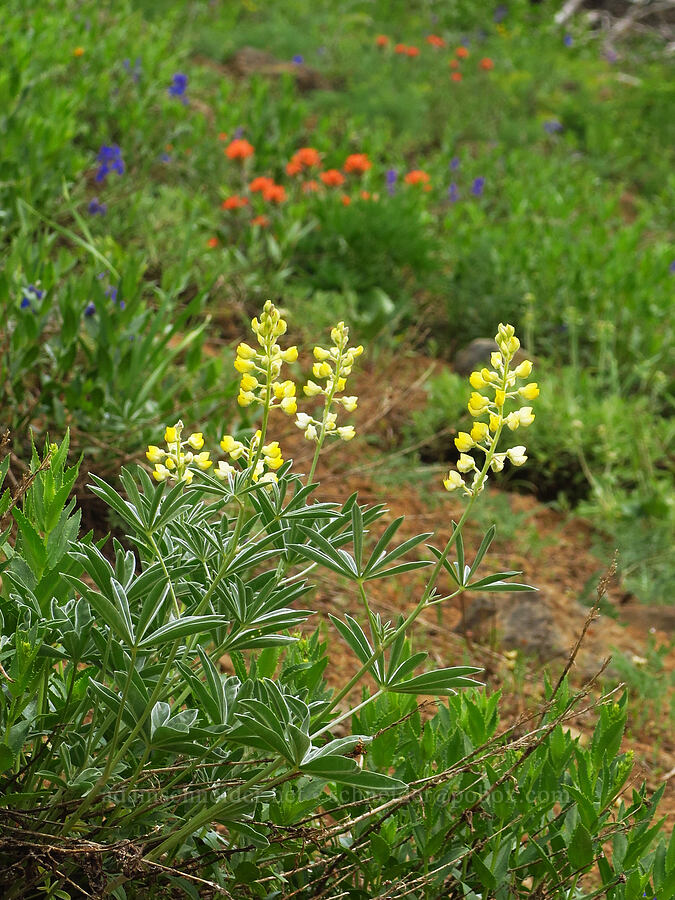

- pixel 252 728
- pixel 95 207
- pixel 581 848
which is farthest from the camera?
pixel 95 207

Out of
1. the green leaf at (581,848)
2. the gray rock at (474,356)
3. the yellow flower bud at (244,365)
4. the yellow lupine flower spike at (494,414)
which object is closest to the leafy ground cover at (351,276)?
the gray rock at (474,356)

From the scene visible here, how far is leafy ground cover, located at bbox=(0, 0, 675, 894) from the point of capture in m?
2.78

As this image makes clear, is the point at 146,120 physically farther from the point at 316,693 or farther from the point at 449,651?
the point at 316,693

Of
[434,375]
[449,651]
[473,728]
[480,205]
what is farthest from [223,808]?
[480,205]

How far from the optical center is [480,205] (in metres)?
6.20

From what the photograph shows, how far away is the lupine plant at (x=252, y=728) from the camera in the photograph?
1.22 meters

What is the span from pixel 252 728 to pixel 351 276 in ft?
12.0

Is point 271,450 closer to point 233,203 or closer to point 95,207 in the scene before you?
point 95,207

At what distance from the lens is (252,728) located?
115 centimetres

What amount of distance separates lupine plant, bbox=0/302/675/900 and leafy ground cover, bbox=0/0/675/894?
10cm

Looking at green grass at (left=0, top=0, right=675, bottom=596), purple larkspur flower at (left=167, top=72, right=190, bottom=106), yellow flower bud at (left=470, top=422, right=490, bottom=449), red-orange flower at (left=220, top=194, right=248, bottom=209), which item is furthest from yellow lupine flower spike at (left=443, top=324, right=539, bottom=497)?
purple larkspur flower at (left=167, top=72, right=190, bottom=106)

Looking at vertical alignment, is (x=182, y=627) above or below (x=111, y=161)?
above

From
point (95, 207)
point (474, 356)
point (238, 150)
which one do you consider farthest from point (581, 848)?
point (238, 150)

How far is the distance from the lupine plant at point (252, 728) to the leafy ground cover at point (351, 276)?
0.33 ft
